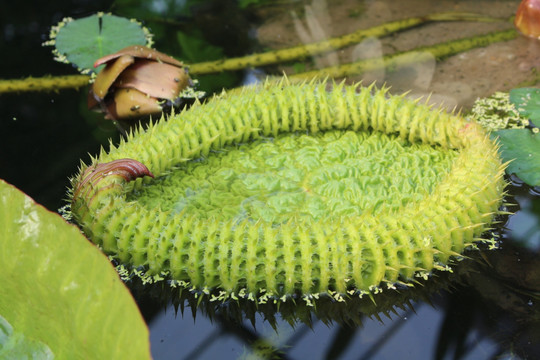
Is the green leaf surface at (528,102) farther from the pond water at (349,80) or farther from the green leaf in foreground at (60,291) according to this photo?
the green leaf in foreground at (60,291)

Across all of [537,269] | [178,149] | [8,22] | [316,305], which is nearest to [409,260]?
[316,305]

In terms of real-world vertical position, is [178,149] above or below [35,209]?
below

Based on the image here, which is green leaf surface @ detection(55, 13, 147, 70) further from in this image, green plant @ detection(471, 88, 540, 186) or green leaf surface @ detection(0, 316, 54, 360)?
green leaf surface @ detection(0, 316, 54, 360)

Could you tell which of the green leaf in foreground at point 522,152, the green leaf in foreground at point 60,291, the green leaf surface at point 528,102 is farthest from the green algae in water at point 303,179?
the green leaf in foreground at point 60,291

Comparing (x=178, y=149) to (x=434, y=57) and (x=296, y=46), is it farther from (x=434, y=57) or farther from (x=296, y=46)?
(x=434, y=57)

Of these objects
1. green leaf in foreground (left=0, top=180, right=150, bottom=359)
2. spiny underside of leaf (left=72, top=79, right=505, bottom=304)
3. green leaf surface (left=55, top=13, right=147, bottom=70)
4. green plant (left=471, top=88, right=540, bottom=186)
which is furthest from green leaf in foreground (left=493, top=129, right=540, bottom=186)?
green leaf surface (left=55, top=13, right=147, bottom=70)

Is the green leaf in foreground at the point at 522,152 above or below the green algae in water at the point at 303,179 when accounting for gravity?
below

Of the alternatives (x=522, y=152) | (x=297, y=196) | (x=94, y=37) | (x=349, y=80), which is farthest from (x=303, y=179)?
(x=94, y=37)

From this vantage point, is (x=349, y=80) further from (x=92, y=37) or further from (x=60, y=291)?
(x=60, y=291)
